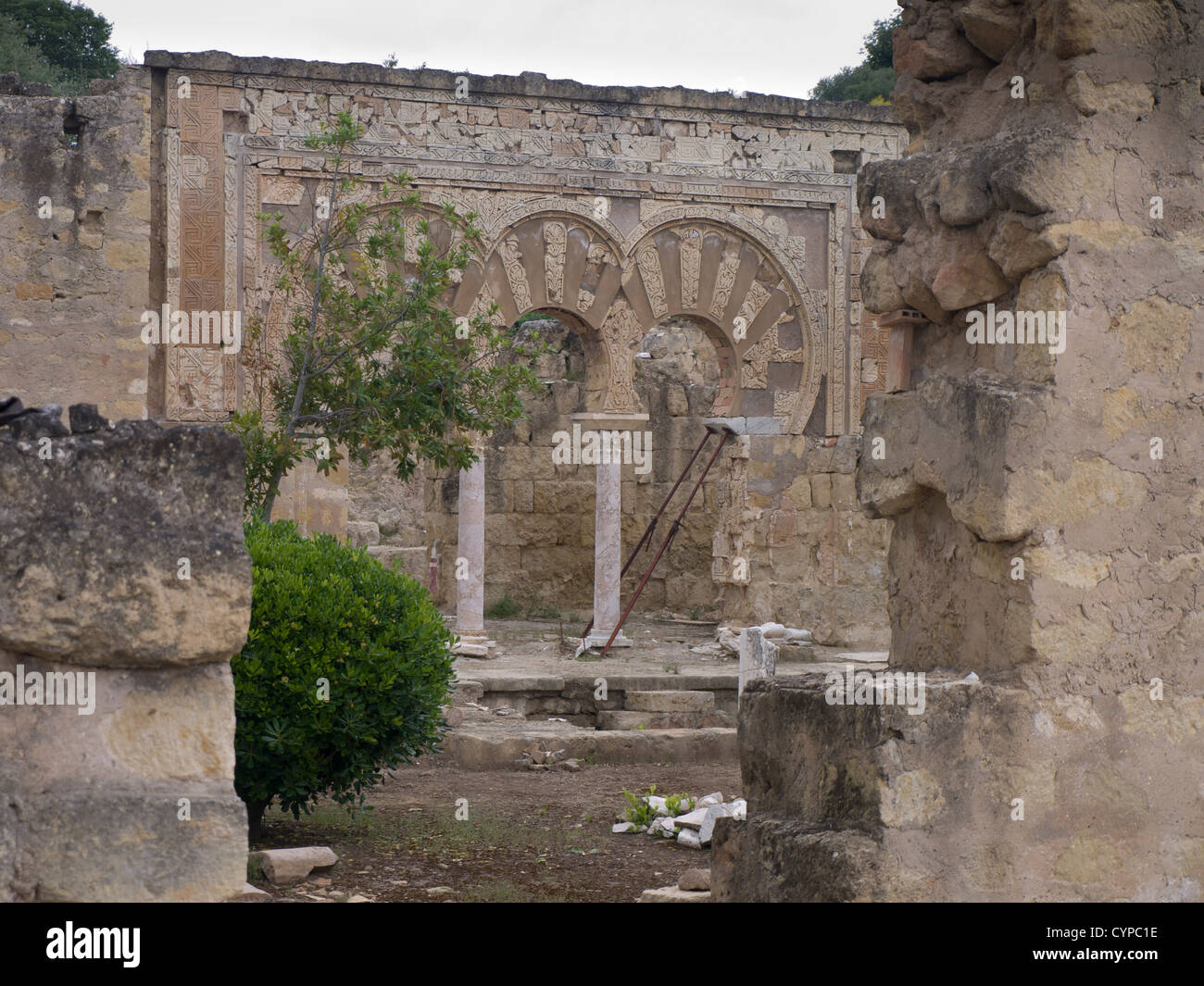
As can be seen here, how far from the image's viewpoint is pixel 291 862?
17.2 feet

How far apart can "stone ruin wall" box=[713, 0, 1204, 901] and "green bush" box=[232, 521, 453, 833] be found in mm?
2169

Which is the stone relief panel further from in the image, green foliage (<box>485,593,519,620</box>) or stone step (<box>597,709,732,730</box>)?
green foliage (<box>485,593,519,620</box>)

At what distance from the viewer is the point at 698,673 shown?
10.0 metres

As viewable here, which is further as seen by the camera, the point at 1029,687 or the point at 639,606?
the point at 639,606

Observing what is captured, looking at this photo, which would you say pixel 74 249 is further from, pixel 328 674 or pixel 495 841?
pixel 495 841

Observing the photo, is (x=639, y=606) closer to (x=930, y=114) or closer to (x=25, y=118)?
(x=25, y=118)

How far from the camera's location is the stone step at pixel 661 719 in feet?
30.4

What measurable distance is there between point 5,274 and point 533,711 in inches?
175

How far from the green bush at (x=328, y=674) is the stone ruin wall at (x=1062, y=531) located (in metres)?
2.17

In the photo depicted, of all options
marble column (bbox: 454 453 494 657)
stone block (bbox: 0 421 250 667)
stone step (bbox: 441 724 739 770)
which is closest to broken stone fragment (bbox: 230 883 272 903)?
stone block (bbox: 0 421 250 667)

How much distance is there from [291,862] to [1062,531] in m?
3.19

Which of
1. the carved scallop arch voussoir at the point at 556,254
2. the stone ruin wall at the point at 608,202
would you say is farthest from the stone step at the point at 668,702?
the carved scallop arch voussoir at the point at 556,254

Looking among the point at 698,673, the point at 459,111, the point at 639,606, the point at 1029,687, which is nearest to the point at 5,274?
the point at 459,111
